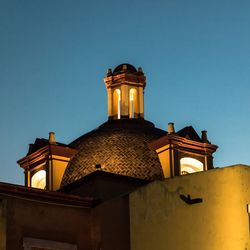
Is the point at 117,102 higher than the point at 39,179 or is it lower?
higher

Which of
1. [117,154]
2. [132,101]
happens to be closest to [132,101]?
[132,101]

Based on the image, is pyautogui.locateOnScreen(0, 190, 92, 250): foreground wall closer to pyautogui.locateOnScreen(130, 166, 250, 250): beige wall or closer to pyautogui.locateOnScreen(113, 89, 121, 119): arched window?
pyautogui.locateOnScreen(130, 166, 250, 250): beige wall

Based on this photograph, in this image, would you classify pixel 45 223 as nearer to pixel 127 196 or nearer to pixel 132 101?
pixel 127 196

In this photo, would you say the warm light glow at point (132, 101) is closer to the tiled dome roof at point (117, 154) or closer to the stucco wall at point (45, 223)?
the tiled dome roof at point (117, 154)

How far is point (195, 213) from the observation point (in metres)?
22.5

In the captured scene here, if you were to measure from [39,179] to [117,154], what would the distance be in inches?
141

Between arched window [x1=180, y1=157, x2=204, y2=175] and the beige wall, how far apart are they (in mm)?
9777

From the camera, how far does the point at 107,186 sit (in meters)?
29.6

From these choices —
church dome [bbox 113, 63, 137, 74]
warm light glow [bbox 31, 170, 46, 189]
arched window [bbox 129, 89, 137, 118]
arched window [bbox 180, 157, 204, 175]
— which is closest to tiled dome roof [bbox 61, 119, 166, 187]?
arched window [bbox 180, 157, 204, 175]

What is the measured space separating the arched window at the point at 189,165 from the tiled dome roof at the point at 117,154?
126 centimetres

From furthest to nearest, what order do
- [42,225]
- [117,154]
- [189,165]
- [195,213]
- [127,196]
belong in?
1. [189,165]
2. [117,154]
3. [42,225]
4. [127,196]
5. [195,213]

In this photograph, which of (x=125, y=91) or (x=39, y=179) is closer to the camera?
(x=39, y=179)

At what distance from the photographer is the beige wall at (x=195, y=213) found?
2175 centimetres

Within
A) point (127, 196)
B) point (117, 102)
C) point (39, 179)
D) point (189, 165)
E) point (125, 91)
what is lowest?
point (127, 196)
